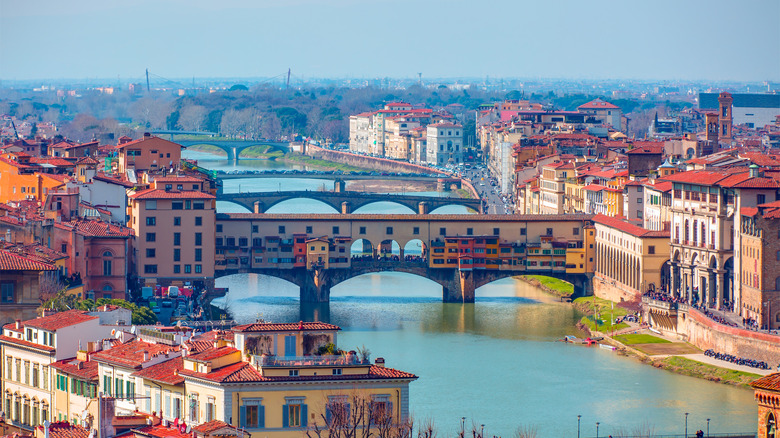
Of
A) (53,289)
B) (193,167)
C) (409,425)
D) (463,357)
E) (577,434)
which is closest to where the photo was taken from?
(409,425)

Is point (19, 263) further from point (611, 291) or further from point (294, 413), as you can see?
point (611, 291)

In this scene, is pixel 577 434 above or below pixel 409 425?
below

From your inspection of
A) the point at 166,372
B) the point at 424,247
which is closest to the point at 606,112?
the point at 424,247

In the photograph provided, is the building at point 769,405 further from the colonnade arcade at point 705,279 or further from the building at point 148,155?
the building at point 148,155

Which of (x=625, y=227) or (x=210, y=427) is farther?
(x=625, y=227)

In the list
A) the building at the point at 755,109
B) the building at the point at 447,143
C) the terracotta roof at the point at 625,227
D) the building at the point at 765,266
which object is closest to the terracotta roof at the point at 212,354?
the building at the point at 765,266

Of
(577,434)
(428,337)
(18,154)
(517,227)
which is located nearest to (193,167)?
(18,154)

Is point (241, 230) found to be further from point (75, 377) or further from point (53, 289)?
point (75, 377)
